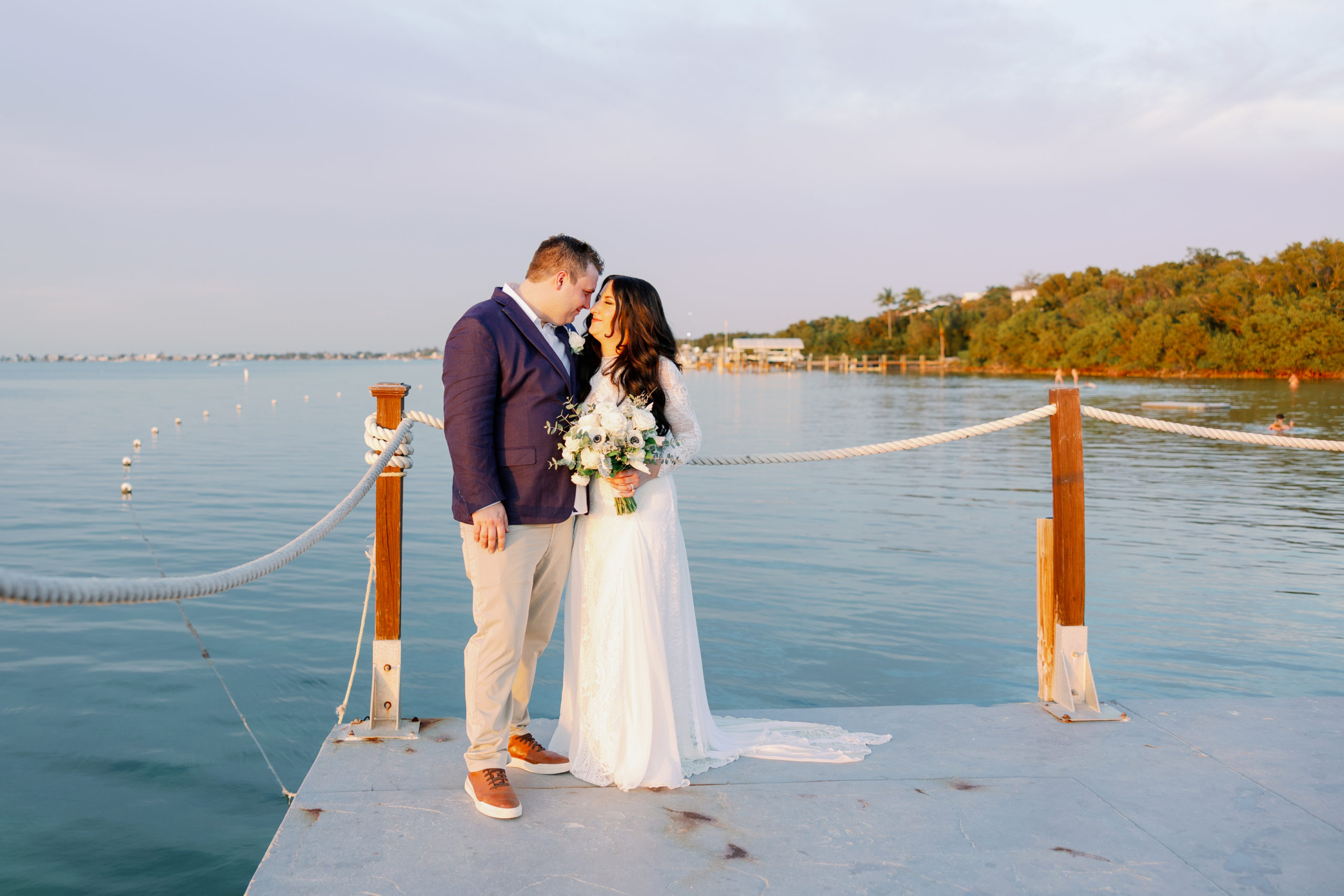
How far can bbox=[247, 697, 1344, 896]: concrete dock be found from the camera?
2762 millimetres

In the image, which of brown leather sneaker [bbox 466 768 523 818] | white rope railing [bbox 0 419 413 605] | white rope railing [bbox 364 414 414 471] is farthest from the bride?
white rope railing [bbox 0 419 413 605]

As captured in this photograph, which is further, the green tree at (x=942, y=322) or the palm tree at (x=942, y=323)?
the green tree at (x=942, y=322)

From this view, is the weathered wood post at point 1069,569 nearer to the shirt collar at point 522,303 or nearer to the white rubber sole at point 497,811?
the shirt collar at point 522,303

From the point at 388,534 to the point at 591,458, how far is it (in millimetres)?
1212

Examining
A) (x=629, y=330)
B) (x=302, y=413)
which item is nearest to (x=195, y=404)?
(x=302, y=413)

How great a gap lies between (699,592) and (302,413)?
39.0m

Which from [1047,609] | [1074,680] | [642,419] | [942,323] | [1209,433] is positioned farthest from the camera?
[942,323]

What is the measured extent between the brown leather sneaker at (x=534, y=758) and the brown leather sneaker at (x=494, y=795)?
0.93 ft

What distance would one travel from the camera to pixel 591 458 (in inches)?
131

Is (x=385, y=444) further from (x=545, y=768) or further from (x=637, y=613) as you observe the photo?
(x=545, y=768)

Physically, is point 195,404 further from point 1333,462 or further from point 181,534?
point 1333,462

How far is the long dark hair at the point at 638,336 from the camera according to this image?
3656mm

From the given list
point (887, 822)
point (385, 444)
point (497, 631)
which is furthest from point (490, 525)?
point (887, 822)

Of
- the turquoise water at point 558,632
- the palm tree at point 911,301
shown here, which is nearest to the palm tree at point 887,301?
the palm tree at point 911,301
